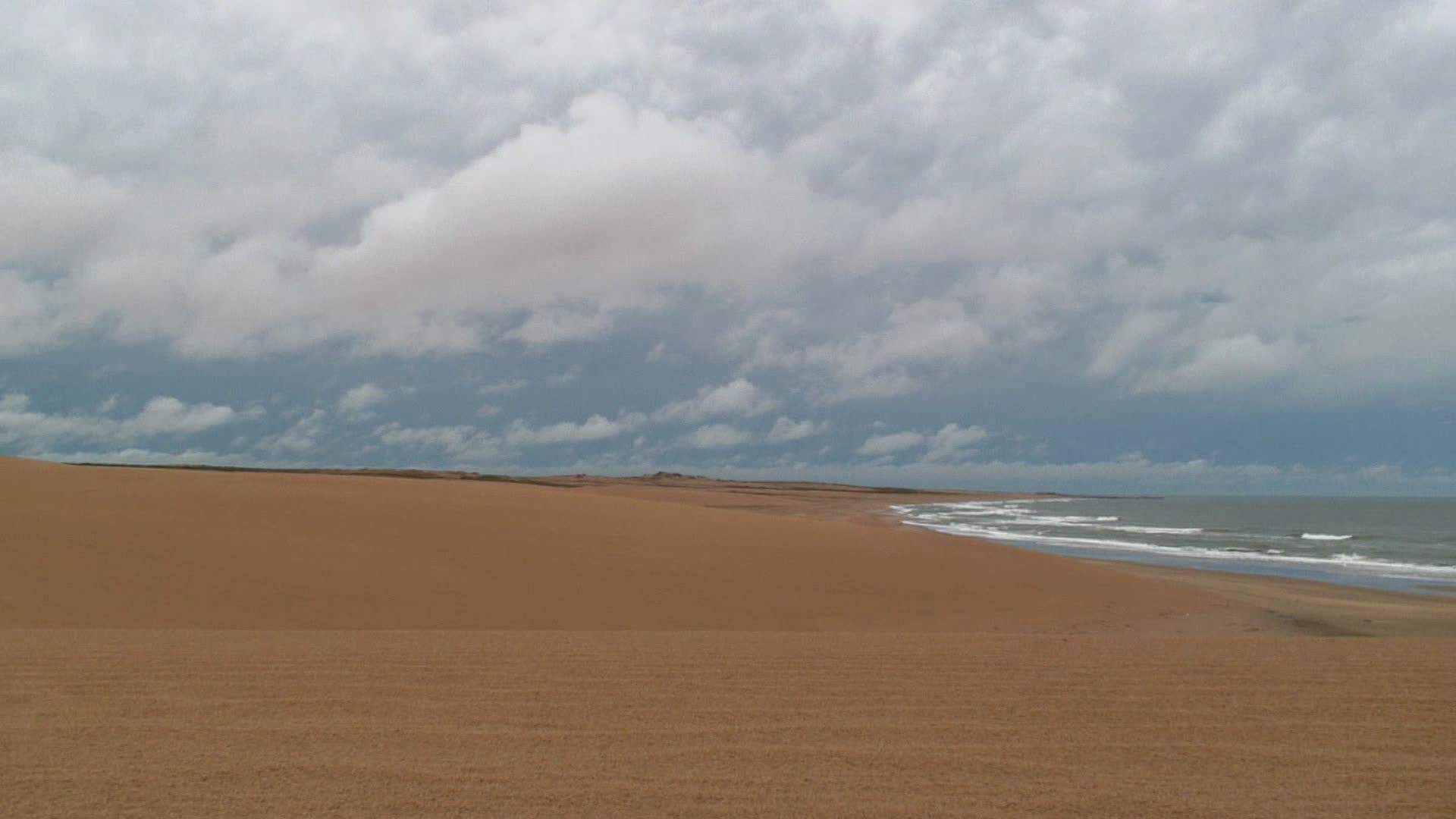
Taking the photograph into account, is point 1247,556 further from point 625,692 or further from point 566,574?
point 625,692

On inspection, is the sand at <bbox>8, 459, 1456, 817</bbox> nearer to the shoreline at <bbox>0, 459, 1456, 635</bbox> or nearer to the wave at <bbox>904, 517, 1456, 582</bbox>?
the shoreline at <bbox>0, 459, 1456, 635</bbox>

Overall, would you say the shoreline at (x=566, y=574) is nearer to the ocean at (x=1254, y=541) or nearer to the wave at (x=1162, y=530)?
the ocean at (x=1254, y=541)

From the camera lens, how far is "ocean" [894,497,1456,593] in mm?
31109

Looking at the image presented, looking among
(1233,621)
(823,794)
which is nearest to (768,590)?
(1233,621)

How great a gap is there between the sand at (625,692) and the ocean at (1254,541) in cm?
1635

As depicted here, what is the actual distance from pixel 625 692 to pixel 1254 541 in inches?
1800

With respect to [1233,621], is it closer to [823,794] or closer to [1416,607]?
[1416,607]

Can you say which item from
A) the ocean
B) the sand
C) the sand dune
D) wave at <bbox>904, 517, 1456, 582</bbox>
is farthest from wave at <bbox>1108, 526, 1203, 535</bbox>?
the sand

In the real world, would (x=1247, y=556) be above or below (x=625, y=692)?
below

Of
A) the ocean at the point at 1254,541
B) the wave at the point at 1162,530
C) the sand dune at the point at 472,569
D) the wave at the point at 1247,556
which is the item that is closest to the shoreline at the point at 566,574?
the sand dune at the point at 472,569

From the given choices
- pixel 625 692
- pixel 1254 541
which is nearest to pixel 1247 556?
pixel 1254 541

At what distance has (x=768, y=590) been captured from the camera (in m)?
15.9

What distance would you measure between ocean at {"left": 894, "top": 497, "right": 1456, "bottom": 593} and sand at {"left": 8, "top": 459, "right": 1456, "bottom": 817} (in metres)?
16.4

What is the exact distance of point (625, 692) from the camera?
7277mm
